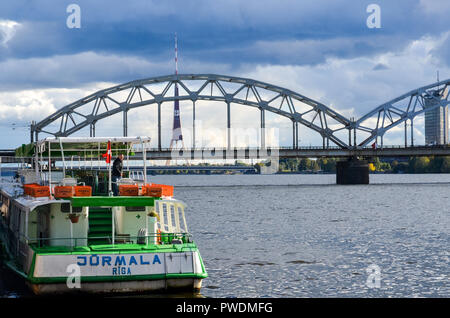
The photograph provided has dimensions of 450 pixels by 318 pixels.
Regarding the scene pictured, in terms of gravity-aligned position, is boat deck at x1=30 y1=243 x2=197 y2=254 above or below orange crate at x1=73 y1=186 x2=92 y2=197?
below

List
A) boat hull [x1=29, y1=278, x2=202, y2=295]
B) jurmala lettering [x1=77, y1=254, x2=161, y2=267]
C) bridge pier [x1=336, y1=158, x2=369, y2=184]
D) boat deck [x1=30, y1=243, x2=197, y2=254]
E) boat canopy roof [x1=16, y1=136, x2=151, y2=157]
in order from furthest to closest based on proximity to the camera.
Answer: bridge pier [x1=336, y1=158, x2=369, y2=184], boat canopy roof [x1=16, y1=136, x2=151, y2=157], boat deck [x1=30, y1=243, x2=197, y2=254], jurmala lettering [x1=77, y1=254, x2=161, y2=267], boat hull [x1=29, y1=278, x2=202, y2=295]

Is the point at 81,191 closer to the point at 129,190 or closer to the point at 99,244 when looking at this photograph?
the point at 129,190

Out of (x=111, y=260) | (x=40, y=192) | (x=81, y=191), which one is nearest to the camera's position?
(x=111, y=260)

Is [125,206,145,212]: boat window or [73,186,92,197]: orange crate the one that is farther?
[125,206,145,212]: boat window

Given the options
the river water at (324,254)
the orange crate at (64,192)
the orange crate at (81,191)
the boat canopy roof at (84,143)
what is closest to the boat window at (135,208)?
the orange crate at (81,191)

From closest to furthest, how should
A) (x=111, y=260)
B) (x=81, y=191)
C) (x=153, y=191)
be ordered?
1. (x=111, y=260)
2. (x=81, y=191)
3. (x=153, y=191)

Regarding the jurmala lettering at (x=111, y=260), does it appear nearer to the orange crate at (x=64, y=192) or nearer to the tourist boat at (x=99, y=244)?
the tourist boat at (x=99, y=244)

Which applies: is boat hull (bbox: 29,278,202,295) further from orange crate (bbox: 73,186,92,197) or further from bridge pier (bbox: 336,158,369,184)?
bridge pier (bbox: 336,158,369,184)

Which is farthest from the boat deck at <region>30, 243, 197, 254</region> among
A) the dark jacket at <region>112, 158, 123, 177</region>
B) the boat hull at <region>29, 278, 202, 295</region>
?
the dark jacket at <region>112, 158, 123, 177</region>

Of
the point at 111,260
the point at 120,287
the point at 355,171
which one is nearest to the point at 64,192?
the point at 111,260

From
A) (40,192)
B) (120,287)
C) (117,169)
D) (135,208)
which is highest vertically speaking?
(117,169)
